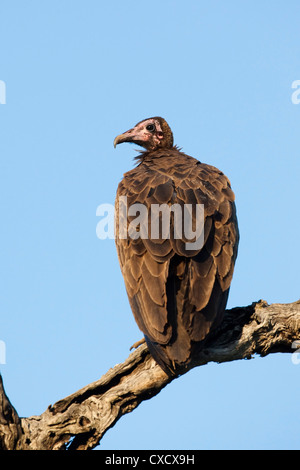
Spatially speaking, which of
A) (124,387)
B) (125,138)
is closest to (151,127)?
(125,138)

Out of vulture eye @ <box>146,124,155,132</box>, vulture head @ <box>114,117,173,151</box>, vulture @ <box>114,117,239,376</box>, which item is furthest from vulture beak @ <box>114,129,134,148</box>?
vulture @ <box>114,117,239,376</box>

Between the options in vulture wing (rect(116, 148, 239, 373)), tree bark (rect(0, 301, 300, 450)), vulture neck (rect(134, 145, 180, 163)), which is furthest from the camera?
vulture neck (rect(134, 145, 180, 163))

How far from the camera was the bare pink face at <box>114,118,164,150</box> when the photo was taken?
40.5ft

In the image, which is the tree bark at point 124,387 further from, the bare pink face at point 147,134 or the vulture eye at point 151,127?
the vulture eye at point 151,127

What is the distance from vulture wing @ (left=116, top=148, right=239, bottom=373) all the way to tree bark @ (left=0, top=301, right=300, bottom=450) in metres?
0.42

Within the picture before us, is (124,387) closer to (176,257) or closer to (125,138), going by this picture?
(176,257)

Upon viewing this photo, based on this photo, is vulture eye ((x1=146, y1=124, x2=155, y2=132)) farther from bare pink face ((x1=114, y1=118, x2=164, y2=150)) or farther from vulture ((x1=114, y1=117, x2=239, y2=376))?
vulture ((x1=114, y1=117, x2=239, y2=376))

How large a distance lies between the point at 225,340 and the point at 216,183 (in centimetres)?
221

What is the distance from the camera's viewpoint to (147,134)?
12.4 m

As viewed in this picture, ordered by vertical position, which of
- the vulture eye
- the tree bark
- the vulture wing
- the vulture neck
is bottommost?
the tree bark
